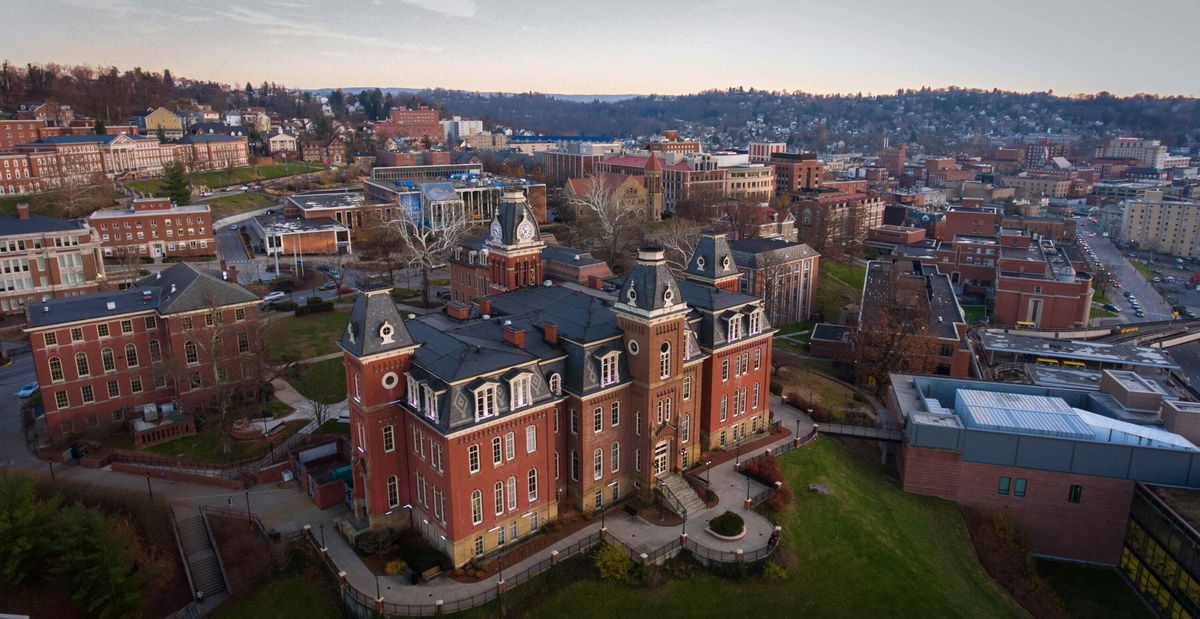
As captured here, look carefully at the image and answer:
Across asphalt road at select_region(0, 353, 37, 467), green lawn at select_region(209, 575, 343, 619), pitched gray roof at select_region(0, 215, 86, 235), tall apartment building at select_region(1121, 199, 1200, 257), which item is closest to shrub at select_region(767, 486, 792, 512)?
green lawn at select_region(209, 575, 343, 619)

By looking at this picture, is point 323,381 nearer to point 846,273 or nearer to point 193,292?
point 193,292

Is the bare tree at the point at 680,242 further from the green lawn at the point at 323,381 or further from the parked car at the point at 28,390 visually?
the parked car at the point at 28,390

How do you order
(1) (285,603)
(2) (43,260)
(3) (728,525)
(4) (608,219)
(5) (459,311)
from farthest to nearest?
(4) (608,219) < (2) (43,260) < (5) (459,311) < (3) (728,525) < (1) (285,603)

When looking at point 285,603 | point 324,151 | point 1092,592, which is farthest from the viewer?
point 324,151

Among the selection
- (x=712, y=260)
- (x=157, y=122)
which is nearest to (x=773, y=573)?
(x=712, y=260)

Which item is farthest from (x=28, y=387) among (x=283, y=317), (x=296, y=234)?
(x=296, y=234)

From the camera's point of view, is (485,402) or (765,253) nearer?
(485,402)
